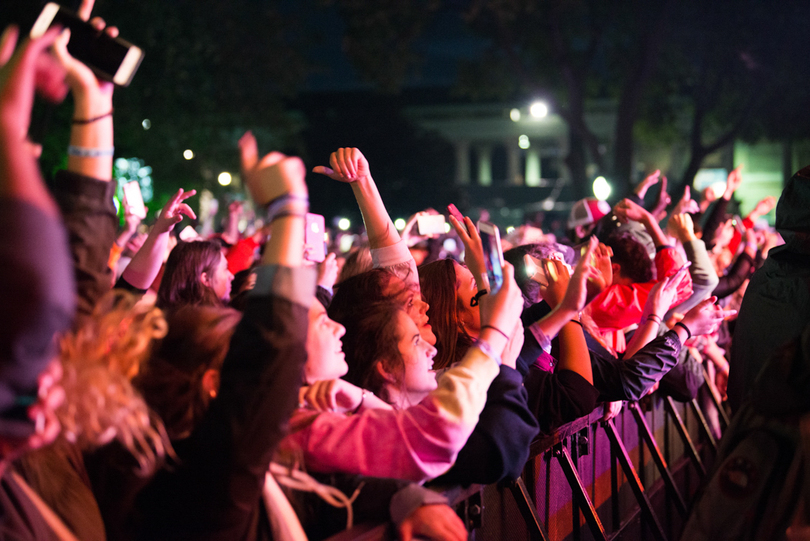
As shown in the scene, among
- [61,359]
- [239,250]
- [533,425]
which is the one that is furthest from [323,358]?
[239,250]

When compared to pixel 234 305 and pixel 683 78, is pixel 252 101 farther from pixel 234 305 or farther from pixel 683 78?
pixel 234 305

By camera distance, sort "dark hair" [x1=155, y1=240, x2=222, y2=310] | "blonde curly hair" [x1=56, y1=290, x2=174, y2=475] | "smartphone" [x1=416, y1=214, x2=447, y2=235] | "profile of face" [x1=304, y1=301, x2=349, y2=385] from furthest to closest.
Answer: "smartphone" [x1=416, y1=214, x2=447, y2=235] < "dark hair" [x1=155, y1=240, x2=222, y2=310] < "profile of face" [x1=304, y1=301, x2=349, y2=385] < "blonde curly hair" [x1=56, y1=290, x2=174, y2=475]

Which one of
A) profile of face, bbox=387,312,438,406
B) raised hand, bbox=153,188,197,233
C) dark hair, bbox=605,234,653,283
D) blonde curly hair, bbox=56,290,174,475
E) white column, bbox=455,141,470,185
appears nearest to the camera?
blonde curly hair, bbox=56,290,174,475

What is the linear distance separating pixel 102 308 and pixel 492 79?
2274 centimetres

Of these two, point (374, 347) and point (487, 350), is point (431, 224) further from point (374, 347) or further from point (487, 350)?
point (487, 350)

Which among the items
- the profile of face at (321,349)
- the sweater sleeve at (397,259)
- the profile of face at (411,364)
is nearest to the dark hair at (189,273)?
the sweater sleeve at (397,259)

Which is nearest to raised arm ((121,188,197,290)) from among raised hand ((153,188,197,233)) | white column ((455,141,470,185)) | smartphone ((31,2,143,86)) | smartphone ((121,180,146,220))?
raised hand ((153,188,197,233))

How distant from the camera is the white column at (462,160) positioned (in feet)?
205

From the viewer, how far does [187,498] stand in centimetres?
183

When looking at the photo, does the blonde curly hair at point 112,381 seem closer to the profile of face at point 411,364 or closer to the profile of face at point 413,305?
the profile of face at point 411,364

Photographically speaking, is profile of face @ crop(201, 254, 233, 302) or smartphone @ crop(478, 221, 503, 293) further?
profile of face @ crop(201, 254, 233, 302)

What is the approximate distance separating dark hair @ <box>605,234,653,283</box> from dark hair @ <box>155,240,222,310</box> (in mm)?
2475

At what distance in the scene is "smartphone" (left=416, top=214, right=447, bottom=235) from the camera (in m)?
5.30

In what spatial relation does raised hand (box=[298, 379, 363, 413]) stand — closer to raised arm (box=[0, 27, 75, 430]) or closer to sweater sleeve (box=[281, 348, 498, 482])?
sweater sleeve (box=[281, 348, 498, 482])
